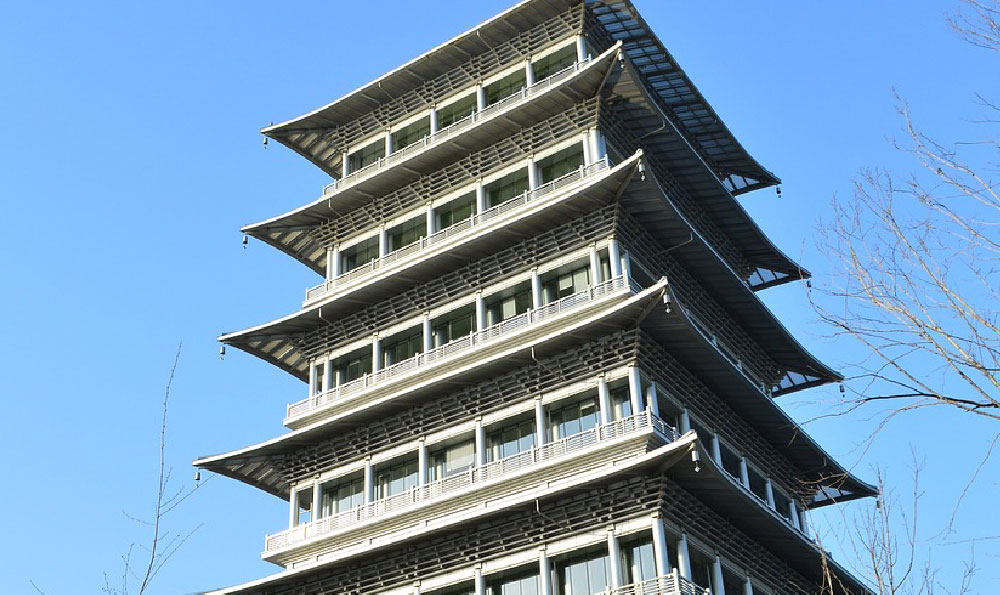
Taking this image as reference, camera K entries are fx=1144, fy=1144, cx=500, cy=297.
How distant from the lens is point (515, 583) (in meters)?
33.8

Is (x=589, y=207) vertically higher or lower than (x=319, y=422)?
higher

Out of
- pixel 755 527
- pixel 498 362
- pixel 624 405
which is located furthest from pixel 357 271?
pixel 755 527

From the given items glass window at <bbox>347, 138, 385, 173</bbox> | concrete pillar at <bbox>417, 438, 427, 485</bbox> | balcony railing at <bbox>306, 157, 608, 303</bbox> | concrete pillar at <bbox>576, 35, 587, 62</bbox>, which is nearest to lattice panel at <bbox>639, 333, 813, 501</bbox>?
balcony railing at <bbox>306, 157, 608, 303</bbox>

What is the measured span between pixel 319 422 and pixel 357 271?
6929mm

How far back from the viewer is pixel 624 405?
35031mm

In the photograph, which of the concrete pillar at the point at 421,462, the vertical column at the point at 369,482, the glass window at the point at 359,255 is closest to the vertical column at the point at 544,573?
the concrete pillar at the point at 421,462

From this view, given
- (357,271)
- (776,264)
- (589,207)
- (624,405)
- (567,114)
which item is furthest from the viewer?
(776,264)

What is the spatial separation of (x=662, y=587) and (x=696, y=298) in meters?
14.2

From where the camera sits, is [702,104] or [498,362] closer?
[498,362]

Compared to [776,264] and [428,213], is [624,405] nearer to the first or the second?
[428,213]

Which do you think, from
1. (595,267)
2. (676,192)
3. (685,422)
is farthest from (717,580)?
(676,192)

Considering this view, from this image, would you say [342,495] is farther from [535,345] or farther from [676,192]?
[676,192]

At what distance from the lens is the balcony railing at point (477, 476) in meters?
34.0

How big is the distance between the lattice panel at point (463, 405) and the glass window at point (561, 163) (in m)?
7.95
